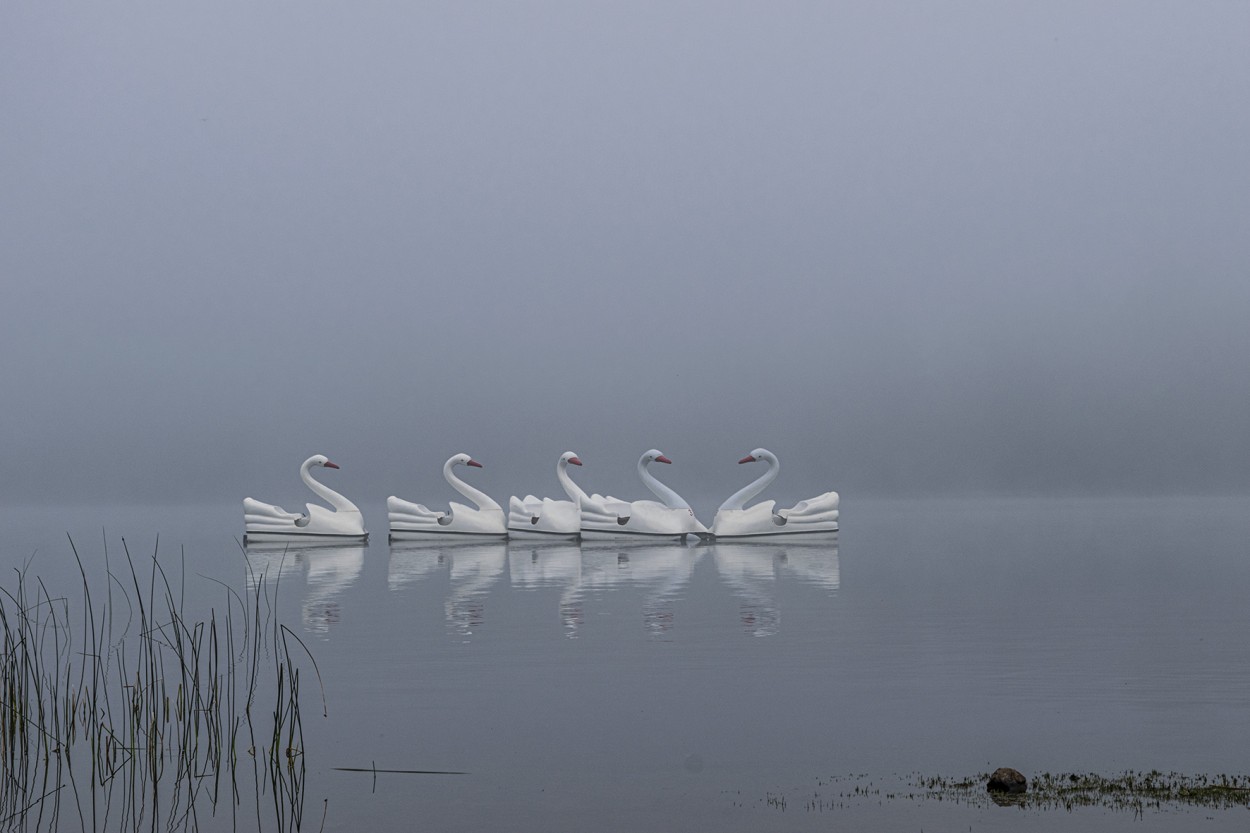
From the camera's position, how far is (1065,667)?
1260 centimetres

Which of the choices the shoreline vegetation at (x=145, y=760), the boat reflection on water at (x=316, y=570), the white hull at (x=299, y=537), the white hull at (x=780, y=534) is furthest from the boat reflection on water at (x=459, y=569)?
the shoreline vegetation at (x=145, y=760)

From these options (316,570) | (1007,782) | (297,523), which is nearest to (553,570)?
(316,570)

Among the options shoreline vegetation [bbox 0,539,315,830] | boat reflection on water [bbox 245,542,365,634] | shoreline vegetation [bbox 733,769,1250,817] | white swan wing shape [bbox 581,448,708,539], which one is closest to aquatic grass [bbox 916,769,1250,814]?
shoreline vegetation [bbox 733,769,1250,817]

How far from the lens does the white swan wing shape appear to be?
106ft

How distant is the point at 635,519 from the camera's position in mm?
32406

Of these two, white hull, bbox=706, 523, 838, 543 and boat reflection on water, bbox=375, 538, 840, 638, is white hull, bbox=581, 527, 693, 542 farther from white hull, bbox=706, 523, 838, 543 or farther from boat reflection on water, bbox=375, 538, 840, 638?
white hull, bbox=706, 523, 838, 543

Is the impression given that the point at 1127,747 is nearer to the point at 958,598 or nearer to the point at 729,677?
the point at 729,677

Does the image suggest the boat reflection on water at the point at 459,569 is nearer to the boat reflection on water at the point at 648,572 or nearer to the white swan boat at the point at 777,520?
the boat reflection on water at the point at 648,572

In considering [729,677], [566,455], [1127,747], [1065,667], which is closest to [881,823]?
[1127,747]

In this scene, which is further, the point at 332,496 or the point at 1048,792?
the point at 332,496

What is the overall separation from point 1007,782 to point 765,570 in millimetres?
17454

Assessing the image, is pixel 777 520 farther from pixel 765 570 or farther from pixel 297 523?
pixel 297 523

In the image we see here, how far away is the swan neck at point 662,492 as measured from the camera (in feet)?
109

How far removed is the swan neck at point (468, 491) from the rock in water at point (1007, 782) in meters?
26.9
